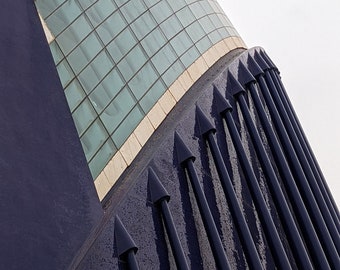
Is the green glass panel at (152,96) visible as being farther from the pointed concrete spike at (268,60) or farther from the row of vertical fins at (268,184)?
the pointed concrete spike at (268,60)

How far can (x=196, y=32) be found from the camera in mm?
22531

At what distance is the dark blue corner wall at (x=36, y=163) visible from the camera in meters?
11.5

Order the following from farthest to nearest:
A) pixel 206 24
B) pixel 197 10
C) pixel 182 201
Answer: pixel 197 10, pixel 206 24, pixel 182 201

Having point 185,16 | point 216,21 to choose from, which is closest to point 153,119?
point 185,16

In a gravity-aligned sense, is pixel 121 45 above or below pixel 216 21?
below

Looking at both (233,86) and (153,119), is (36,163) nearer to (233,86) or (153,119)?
(153,119)

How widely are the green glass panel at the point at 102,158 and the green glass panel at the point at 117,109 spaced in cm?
50

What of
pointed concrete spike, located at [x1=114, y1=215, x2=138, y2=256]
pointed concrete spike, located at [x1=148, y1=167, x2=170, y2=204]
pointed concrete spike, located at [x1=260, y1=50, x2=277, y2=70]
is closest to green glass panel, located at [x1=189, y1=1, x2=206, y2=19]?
pointed concrete spike, located at [x1=260, y1=50, x2=277, y2=70]

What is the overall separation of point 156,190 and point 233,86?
712cm

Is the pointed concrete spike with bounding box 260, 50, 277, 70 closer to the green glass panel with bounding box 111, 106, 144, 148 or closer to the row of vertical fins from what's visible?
the row of vertical fins

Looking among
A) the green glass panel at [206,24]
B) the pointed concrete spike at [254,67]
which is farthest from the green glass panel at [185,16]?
the pointed concrete spike at [254,67]

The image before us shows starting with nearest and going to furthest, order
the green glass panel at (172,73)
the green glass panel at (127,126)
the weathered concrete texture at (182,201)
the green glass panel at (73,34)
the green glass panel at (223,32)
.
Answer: the weathered concrete texture at (182,201), the green glass panel at (127,126), the green glass panel at (73,34), the green glass panel at (172,73), the green glass panel at (223,32)

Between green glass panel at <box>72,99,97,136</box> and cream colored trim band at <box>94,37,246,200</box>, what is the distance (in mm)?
924

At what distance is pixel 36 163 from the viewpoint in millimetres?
12680
